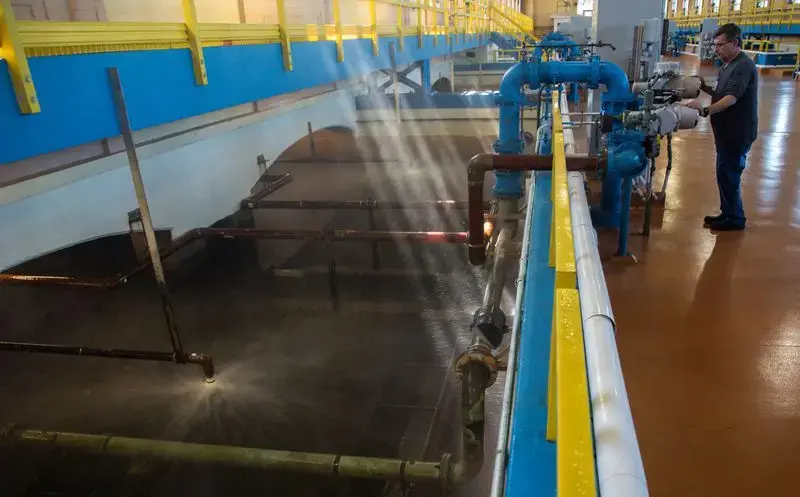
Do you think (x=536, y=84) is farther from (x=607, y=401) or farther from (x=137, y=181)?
(x=607, y=401)

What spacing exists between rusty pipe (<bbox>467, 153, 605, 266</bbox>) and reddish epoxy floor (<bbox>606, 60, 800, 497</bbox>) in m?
1.06

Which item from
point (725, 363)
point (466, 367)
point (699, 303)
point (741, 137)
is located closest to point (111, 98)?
point (466, 367)

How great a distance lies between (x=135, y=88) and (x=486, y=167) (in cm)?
189

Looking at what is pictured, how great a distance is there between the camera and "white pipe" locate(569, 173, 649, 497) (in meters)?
0.75

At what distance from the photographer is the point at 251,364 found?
483 centimetres

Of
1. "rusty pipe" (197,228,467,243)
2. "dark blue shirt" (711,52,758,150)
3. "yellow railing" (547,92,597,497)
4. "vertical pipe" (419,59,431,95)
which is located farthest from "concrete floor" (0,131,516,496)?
"vertical pipe" (419,59,431,95)

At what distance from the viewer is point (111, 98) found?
7.41ft

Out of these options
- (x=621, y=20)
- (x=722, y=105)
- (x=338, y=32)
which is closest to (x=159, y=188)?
(x=338, y=32)

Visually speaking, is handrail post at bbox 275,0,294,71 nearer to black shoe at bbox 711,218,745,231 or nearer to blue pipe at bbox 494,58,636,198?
blue pipe at bbox 494,58,636,198

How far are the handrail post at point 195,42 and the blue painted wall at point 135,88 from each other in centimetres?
3

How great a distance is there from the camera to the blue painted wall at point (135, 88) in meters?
1.90

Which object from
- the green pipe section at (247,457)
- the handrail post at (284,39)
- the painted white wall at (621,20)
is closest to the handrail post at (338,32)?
the handrail post at (284,39)

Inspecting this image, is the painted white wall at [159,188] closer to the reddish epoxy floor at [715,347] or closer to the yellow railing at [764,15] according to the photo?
the reddish epoxy floor at [715,347]

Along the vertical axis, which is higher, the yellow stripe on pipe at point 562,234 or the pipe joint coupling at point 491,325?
the yellow stripe on pipe at point 562,234
